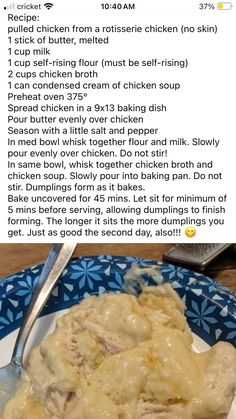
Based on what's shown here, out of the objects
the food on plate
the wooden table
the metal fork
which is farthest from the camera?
the wooden table

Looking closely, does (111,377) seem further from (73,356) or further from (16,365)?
(16,365)

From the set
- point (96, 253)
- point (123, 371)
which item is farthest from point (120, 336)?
point (96, 253)

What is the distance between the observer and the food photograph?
2.98ft

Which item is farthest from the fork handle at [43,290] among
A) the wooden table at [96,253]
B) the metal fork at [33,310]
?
the wooden table at [96,253]

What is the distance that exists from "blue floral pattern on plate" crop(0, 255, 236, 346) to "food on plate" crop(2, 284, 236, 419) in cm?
7

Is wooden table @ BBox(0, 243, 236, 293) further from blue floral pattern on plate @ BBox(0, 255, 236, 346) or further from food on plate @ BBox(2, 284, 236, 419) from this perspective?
food on plate @ BBox(2, 284, 236, 419)

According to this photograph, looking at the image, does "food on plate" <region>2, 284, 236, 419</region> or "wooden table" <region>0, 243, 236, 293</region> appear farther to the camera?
"wooden table" <region>0, 243, 236, 293</region>

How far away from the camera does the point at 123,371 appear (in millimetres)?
918

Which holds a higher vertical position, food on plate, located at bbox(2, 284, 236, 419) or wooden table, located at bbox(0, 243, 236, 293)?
wooden table, located at bbox(0, 243, 236, 293)

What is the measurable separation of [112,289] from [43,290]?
0.17 meters

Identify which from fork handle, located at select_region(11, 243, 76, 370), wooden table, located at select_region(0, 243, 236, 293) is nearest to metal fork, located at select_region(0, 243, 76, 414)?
fork handle, located at select_region(11, 243, 76, 370)

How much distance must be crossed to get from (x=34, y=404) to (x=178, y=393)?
0.96ft

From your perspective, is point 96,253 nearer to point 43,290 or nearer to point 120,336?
point 43,290

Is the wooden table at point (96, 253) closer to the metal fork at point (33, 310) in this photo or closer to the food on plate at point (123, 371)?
the metal fork at point (33, 310)
